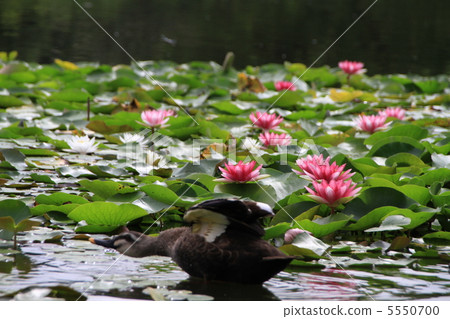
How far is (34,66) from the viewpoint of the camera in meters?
7.77

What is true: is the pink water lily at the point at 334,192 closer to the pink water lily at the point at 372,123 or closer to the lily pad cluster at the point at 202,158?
the lily pad cluster at the point at 202,158

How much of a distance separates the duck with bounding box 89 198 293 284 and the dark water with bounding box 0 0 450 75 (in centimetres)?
759

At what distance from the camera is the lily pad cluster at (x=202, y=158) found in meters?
2.82

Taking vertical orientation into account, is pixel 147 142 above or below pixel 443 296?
above

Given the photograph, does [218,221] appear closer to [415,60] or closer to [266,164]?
[266,164]

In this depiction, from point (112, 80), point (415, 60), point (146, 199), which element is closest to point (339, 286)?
point (146, 199)

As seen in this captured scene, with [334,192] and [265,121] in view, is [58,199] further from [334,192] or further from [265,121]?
[265,121]

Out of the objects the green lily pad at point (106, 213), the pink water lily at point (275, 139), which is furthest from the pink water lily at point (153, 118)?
the green lily pad at point (106, 213)

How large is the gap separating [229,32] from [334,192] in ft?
38.3

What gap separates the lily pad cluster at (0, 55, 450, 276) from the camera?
2.82 metres

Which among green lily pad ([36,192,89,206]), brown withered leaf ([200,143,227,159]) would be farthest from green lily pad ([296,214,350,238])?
brown withered leaf ([200,143,227,159])

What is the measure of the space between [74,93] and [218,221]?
3.92 metres

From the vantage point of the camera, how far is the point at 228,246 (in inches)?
87.0

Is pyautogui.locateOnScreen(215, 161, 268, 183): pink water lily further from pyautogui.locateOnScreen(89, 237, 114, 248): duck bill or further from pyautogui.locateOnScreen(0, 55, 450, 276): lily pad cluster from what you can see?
pyautogui.locateOnScreen(89, 237, 114, 248): duck bill
